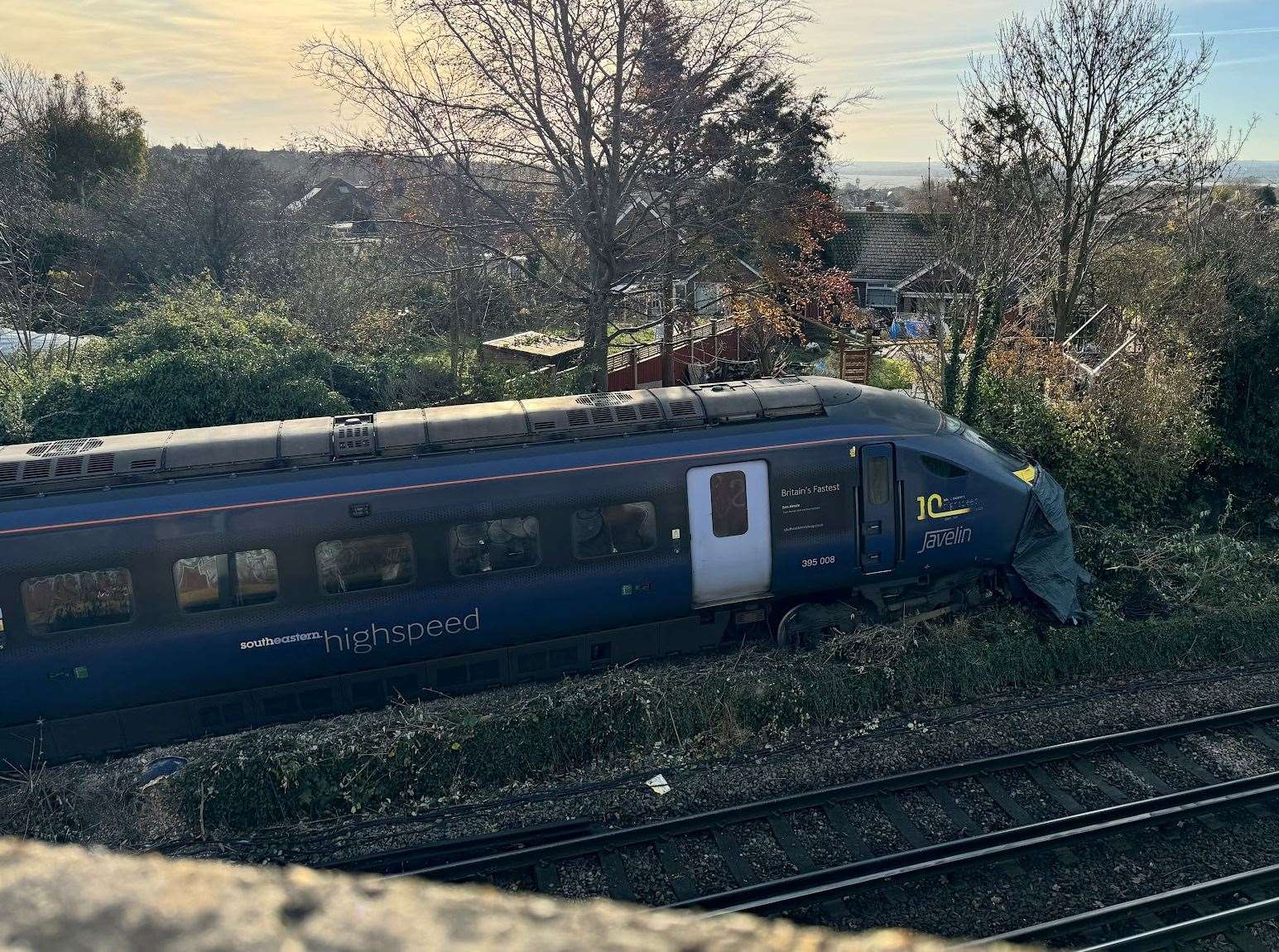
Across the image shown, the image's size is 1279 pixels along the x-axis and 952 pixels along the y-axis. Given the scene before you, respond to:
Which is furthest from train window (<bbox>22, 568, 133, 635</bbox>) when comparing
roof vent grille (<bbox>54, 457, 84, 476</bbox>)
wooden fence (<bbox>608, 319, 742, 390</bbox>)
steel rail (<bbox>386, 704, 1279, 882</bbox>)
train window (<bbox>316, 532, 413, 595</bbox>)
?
wooden fence (<bbox>608, 319, 742, 390</bbox>)

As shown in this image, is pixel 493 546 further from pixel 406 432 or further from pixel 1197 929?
pixel 1197 929

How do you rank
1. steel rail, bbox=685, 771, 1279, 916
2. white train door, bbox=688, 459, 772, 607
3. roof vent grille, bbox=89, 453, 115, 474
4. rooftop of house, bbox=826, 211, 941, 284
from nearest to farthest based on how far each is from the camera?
steel rail, bbox=685, 771, 1279, 916
roof vent grille, bbox=89, 453, 115, 474
white train door, bbox=688, 459, 772, 607
rooftop of house, bbox=826, 211, 941, 284

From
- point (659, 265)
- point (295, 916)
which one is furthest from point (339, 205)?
point (295, 916)

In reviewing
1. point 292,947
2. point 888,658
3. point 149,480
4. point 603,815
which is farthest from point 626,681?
point 292,947

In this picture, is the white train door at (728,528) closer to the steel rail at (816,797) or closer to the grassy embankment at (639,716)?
the grassy embankment at (639,716)

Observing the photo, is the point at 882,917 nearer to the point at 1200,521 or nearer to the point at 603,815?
the point at 603,815

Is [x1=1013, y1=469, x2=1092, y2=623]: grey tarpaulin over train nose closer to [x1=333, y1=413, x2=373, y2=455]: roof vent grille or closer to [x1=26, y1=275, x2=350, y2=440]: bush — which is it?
[x1=333, y1=413, x2=373, y2=455]: roof vent grille

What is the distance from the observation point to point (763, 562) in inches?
467

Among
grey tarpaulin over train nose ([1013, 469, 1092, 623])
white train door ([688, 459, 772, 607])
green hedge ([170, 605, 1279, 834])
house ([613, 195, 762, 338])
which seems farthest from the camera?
house ([613, 195, 762, 338])

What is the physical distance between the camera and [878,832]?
30.8ft

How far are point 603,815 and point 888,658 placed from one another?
4395 millimetres

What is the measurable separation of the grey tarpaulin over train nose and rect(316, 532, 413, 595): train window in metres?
8.52

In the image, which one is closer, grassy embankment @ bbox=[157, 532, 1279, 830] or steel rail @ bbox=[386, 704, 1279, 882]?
steel rail @ bbox=[386, 704, 1279, 882]

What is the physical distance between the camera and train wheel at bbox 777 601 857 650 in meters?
12.5
